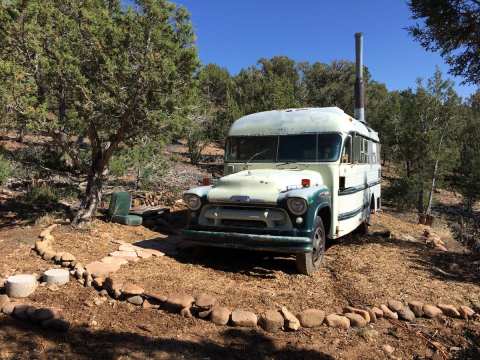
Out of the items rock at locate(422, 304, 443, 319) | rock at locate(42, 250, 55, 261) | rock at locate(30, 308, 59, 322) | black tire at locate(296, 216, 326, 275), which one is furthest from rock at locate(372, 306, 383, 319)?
rock at locate(42, 250, 55, 261)

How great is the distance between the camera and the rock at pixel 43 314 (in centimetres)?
409

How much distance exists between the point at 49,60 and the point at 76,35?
24.9 inches

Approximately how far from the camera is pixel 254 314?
4.41m

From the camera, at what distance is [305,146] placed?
7062 millimetres

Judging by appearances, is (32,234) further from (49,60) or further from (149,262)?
(49,60)

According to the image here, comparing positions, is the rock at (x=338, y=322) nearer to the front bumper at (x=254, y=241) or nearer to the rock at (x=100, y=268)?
the front bumper at (x=254, y=241)

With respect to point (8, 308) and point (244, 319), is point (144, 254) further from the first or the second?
point (244, 319)

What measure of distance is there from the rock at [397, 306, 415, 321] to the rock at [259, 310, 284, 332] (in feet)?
4.87

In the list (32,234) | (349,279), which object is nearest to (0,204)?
(32,234)

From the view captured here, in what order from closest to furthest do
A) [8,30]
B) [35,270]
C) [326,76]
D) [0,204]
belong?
1. [35,270]
2. [8,30]
3. [0,204]
4. [326,76]

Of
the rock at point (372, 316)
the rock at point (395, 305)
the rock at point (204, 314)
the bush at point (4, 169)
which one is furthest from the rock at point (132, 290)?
the bush at point (4, 169)

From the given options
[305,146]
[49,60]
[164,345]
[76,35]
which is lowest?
[164,345]

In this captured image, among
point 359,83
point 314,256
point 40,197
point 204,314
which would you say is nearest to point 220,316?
point 204,314

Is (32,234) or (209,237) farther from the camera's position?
(32,234)
